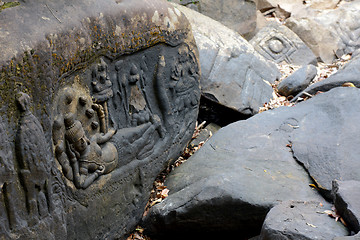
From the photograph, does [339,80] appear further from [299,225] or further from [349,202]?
[299,225]

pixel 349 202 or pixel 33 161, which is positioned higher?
pixel 33 161

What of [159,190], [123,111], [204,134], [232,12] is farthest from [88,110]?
[232,12]

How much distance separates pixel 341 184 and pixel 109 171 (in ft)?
5.56

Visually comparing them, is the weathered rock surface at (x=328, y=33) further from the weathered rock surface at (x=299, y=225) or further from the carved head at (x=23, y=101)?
the carved head at (x=23, y=101)

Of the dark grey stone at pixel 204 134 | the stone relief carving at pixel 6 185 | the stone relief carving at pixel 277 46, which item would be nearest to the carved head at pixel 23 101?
the stone relief carving at pixel 6 185

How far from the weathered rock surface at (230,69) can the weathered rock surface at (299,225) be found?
238 centimetres

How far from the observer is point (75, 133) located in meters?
2.92

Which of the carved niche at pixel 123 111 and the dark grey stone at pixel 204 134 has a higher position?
the carved niche at pixel 123 111

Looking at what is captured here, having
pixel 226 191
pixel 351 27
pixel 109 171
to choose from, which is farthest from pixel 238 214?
pixel 351 27

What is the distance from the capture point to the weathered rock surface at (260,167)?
3383 millimetres

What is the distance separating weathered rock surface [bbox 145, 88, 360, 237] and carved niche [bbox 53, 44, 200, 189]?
0.42 metres

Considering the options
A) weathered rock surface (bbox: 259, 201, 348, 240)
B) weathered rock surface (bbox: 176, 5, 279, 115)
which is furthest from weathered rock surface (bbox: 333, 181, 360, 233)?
weathered rock surface (bbox: 176, 5, 279, 115)

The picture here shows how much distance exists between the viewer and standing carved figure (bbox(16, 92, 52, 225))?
245 centimetres

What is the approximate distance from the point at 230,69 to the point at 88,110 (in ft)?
9.55
